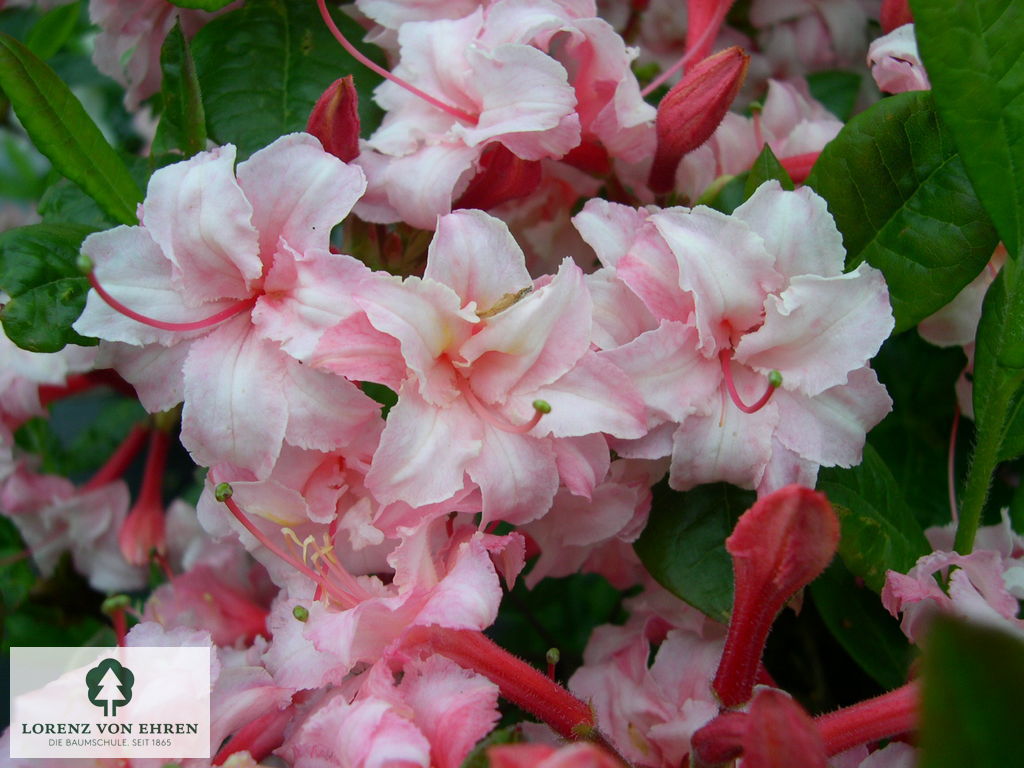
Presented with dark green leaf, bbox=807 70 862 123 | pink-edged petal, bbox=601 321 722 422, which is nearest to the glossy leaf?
pink-edged petal, bbox=601 321 722 422

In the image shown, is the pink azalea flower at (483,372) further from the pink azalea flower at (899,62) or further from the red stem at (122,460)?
the red stem at (122,460)

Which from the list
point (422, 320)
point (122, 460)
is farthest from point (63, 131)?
point (122, 460)

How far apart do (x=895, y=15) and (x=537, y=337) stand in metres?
0.47

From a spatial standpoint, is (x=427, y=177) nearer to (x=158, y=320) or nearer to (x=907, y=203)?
(x=158, y=320)

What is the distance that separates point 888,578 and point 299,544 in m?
0.38

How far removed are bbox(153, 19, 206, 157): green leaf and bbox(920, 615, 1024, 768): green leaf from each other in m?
0.62

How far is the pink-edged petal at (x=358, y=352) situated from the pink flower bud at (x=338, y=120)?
0.48 feet

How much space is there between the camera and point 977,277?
2.63ft

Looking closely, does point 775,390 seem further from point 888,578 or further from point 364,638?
point 364,638

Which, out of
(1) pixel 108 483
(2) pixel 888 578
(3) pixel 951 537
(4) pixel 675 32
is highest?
(4) pixel 675 32

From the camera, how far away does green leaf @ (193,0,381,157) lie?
32.6 inches

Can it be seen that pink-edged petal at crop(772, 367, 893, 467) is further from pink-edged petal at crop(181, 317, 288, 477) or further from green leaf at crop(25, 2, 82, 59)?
green leaf at crop(25, 2, 82, 59)

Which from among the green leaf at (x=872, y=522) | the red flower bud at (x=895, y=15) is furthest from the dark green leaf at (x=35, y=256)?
the red flower bud at (x=895, y=15)

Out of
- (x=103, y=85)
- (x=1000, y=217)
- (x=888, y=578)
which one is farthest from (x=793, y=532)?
(x=103, y=85)
